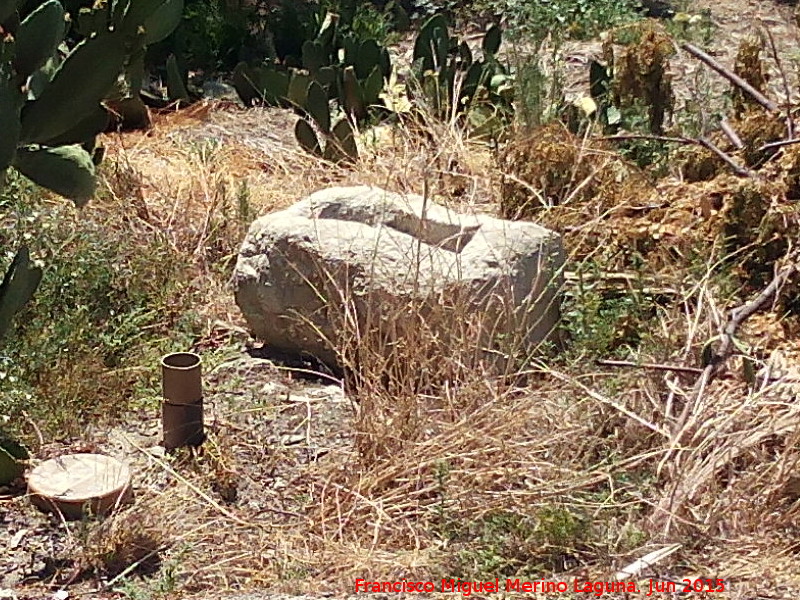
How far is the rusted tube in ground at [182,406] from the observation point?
390 centimetres

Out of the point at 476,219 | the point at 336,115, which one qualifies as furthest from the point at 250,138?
the point at 476,219

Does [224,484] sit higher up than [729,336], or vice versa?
[729,336]

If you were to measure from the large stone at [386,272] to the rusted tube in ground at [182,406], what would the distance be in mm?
483

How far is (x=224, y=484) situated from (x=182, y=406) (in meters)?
0.32

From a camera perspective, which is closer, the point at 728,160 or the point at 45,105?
the point at 45,105

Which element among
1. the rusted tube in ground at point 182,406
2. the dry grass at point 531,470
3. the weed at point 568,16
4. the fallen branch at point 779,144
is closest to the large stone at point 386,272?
the dry grass at point 531,470

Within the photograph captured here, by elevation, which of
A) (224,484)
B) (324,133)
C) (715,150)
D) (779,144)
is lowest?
(224,484)

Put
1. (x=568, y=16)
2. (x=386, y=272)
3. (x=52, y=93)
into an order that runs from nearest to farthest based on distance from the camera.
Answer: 1. (x=52, y=93)
2. (x=386, y=272)
3. (x=568, y=16)

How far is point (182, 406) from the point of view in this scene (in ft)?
12.9

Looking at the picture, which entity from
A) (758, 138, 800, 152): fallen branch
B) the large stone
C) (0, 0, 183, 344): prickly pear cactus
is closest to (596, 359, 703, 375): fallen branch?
the large stone

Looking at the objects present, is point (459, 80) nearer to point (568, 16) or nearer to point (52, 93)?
point (568, 16)

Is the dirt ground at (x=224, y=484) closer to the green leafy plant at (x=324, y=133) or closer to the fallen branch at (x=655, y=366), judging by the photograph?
the fallen branch at (x=655, y=366)

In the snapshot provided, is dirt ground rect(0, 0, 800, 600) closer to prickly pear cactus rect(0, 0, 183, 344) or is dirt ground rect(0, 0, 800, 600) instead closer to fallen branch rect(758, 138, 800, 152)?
prickly pear cactus rect(0, 0, 183, 344)

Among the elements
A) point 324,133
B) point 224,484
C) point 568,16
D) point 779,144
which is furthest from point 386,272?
point 568,16
